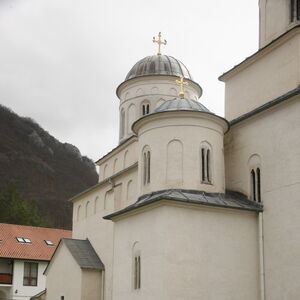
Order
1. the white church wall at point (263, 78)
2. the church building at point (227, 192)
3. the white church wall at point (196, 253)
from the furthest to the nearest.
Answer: the white church wall at point (263, 78) < the church building at point (227, 192) < the white church wall at point (196, 253)

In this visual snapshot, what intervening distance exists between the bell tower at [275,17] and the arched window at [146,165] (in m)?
5.55

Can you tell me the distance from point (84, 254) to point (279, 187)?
12330 mm

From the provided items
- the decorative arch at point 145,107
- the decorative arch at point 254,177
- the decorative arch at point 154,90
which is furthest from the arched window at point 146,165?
the decorative arch at point 154,90

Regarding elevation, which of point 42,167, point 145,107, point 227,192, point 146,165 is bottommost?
point 227,192

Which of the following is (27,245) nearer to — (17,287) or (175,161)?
(17,287)

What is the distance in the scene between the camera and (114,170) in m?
26.7

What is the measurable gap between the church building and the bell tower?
0.04 m

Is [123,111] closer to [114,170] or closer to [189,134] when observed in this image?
[114,170]

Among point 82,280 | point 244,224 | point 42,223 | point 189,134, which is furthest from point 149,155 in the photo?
point 42,223

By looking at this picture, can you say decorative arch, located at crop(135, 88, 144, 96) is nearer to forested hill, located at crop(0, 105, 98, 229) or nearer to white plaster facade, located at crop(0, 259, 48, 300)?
white plaster facade, located at crop(0, 259, 48, 300)

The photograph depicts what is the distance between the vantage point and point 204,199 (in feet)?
54.7

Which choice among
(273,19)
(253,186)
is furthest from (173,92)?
(253,186)

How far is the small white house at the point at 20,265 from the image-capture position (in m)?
37.4

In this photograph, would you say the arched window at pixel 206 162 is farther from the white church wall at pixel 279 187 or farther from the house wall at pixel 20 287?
the house wall at pixel 20 287
